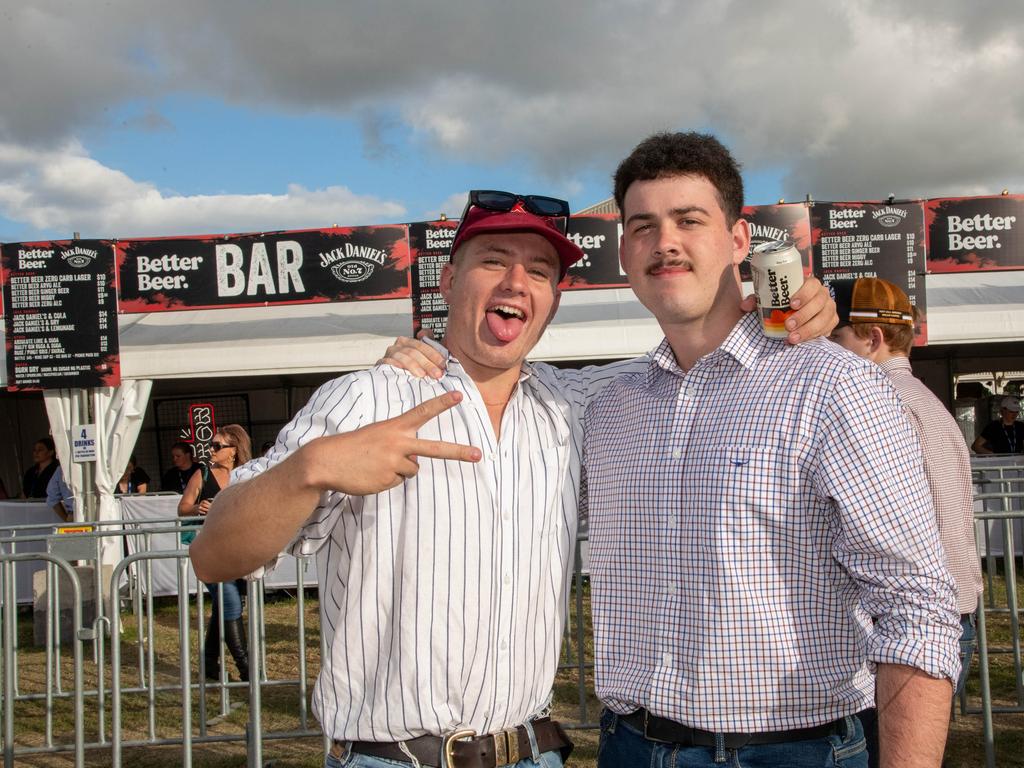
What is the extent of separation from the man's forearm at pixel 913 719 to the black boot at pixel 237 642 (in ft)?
19.0

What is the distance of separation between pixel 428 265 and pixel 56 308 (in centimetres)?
419

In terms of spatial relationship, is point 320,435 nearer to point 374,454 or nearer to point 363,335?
point 374,454

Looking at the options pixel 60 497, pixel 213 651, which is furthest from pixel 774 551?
pixel 60 497

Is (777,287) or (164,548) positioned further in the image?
(164,548)

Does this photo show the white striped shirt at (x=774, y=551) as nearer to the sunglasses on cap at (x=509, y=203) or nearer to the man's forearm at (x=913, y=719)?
the man's forearm at (x=913, y=719)

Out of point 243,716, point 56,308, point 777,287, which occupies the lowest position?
point 243,716

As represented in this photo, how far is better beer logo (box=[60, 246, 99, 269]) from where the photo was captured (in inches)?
387

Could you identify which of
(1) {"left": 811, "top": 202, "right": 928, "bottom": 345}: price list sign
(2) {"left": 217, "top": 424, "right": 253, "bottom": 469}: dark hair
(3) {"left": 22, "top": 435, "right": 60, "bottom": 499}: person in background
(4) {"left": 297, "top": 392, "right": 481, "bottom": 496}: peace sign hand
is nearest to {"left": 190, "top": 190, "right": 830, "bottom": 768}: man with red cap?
(4) {"left": 297, "top": 392, "right": 481, "bottom": 496}: peace sign hand

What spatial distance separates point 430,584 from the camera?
1801mm

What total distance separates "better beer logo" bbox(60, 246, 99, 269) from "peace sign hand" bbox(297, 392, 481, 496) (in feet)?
31.0

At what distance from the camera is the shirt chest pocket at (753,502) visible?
172 cm

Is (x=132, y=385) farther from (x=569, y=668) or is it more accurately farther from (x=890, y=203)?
(x=890, y=203)

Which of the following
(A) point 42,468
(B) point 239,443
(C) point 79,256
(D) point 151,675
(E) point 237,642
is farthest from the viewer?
(A) point 42,468

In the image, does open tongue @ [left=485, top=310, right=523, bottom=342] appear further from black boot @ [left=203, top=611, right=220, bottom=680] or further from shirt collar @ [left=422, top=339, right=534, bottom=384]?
black boot @ [left=203, top=611, right=220, bottom=680]
